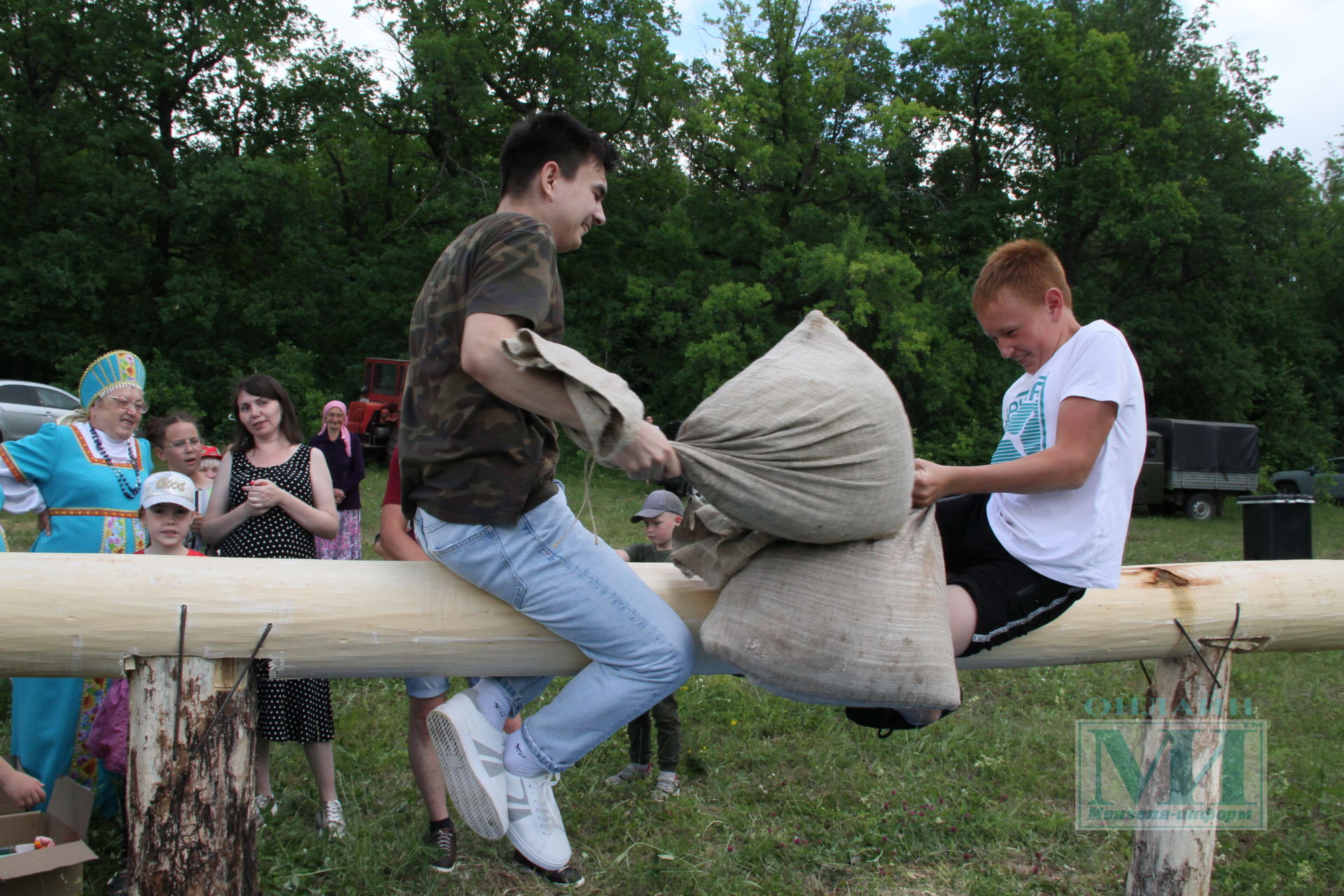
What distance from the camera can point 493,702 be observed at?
2441 mm

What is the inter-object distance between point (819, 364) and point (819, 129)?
2432 centimetres

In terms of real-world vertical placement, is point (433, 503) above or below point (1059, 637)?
above

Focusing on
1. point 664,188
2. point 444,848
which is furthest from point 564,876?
point 664,188

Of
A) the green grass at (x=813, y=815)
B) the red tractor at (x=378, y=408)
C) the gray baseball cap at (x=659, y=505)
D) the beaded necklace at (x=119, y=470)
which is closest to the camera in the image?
the green grass at (x=813, y=815)

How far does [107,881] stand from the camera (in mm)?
3117

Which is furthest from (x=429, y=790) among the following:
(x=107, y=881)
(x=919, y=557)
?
(x=919, y=557)

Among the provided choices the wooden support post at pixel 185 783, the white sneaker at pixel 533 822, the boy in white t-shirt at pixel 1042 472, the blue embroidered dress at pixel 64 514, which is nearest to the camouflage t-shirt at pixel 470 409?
the white sneaker at pixel 533 822

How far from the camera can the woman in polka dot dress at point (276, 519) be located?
3520 mm

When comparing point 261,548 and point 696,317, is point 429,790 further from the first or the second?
point 696,317

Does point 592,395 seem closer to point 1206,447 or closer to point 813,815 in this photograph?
point 813,815

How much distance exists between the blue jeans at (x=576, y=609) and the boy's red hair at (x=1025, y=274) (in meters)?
1.27

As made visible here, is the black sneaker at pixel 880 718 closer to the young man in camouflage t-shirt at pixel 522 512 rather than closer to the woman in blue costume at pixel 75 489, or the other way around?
the young man in camouflage t-shirt at pixel 522 512

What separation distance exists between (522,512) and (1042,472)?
4.35 feet

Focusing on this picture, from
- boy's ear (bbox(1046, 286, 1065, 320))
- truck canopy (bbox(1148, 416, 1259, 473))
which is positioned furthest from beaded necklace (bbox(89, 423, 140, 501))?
truck canopy (bbox(1148, 416, 1259, 473))
